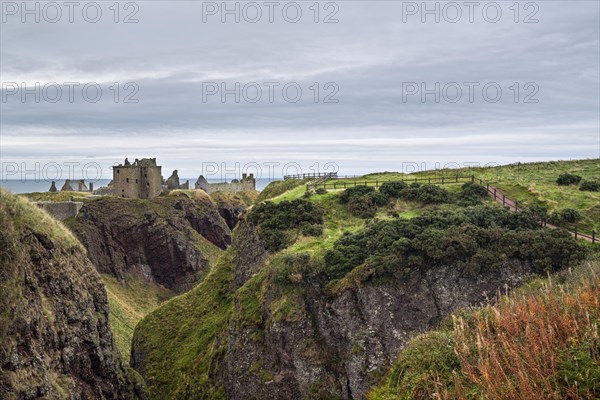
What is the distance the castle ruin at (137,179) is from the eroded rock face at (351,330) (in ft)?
204

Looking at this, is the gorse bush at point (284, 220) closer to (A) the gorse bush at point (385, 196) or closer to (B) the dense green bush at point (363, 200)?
(B) the dense green bush at point (363, 200)

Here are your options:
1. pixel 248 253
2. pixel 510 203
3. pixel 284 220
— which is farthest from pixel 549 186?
pixel 248 253

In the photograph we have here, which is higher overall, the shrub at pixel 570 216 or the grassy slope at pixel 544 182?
the grassy slope at pixel 544 182

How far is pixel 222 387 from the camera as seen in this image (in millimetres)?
36094

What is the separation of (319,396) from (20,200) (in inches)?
764

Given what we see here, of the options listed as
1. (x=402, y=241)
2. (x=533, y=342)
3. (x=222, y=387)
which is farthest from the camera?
(x=222, y=387)

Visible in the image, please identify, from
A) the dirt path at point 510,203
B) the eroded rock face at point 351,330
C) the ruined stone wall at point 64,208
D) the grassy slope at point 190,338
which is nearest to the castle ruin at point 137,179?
the ruined stone wall at point 64,208

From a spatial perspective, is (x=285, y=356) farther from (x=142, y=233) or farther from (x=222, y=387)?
(x=142, y=233)

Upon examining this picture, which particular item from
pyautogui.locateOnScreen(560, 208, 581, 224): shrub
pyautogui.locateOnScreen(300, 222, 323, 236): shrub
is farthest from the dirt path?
pyautogui.locateOnScreen(300, 222, 323, 236): shrub

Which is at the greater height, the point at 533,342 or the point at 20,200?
the point at 20,200

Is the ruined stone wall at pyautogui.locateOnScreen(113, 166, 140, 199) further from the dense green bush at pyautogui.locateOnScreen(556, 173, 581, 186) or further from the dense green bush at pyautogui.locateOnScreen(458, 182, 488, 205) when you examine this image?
the dense green bush at pyautogui.locateOnScreen(556, 173, 581, 186)

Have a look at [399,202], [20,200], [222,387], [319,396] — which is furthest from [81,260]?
[399,202]

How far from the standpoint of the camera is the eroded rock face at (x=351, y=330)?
3102 centimetres

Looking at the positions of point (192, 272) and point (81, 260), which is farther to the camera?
point (192, 272)
